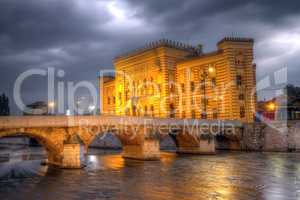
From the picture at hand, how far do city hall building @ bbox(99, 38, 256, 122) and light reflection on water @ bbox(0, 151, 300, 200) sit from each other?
53.2 feet

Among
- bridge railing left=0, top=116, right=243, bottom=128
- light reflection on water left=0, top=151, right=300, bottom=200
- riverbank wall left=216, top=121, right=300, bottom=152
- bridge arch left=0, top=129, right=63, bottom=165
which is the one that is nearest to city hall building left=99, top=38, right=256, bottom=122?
riverbank wall left=216, top=121, right=300, bottom=152

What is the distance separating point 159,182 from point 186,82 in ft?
116

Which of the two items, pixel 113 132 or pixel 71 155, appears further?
pixel 113 132

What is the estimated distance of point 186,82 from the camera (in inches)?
2248

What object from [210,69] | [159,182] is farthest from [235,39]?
[159,182]

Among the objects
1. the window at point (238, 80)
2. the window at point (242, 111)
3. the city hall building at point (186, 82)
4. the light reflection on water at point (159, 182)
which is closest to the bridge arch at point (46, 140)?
the light reflection on water at point (159, 182)

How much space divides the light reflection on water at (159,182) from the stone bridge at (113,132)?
206cm

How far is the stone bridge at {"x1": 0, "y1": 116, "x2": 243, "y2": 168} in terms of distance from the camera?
28.8 metres

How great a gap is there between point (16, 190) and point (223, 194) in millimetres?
11938

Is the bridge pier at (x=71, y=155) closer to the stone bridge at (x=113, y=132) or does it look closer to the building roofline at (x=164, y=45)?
the stone bridge at (x=113, y=132)

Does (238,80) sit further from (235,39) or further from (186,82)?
(186,82)

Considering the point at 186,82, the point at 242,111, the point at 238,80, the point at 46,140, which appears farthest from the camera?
the point at 186,82

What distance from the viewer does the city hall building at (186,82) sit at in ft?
Result: 165

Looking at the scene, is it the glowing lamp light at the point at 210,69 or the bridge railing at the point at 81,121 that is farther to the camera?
the glowing lamp light at the point at 210,69
